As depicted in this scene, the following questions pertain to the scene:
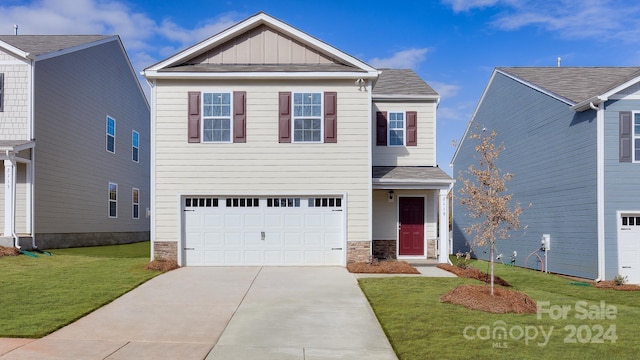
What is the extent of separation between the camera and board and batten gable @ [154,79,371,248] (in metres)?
15.8

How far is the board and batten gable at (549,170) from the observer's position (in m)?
16.5

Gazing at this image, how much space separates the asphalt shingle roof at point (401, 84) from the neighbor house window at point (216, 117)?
18.4ft

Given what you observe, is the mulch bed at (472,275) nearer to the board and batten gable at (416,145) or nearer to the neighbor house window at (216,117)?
the board and batten gable at (416,145)

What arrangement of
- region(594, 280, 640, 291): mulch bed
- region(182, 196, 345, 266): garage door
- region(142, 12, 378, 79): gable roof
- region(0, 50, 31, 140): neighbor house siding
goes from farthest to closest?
region(0, 50, 31, 140): neighbor house siding
region(182, 196, 345, 266): garage door
region(142, 12, 378, 79): gable roof
region(594, 280, 640, 291): mulch bed

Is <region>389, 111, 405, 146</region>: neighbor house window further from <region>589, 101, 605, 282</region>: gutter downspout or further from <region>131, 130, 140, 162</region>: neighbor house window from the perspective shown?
<region>131, 130, 140, 162</region>: neighbor house window

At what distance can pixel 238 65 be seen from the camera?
649 inches

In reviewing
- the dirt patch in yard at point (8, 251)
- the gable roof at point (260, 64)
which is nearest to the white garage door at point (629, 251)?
the gable roof at point (260, 64)

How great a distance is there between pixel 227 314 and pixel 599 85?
15851 mm

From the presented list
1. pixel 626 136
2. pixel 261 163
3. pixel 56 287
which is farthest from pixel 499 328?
pixel 626 136

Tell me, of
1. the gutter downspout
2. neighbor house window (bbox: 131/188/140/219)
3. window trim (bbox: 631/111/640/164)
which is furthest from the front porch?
neighbor house window (bbox: 131/188/140/219)

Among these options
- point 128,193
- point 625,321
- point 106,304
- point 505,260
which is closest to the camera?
point 625,321

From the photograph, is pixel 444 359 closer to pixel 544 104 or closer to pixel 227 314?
pixel 227 314

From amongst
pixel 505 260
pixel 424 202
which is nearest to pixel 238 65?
pixel 424 202

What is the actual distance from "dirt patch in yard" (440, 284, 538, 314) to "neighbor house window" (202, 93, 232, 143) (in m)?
8.55
